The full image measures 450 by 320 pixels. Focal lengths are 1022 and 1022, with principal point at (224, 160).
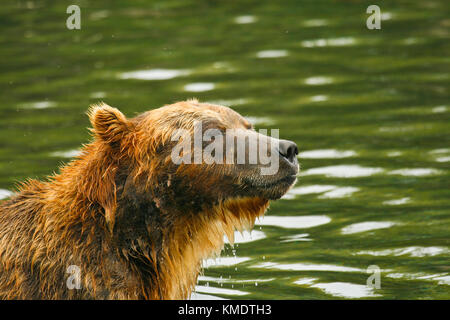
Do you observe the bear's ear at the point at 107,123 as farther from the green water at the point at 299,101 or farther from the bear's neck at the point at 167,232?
the green water at the point at 299,101

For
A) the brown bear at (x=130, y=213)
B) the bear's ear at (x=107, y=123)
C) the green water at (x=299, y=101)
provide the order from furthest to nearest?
the green water at (x=299, y=101) < the bear's ear at (x=107, y=123) < the brown bear at (x=130, y=213)

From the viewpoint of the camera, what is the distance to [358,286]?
9.88 metres

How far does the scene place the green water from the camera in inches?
419

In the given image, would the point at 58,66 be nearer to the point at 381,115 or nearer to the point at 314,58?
the point at 314,58

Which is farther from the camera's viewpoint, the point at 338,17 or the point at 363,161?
the point at 338,17

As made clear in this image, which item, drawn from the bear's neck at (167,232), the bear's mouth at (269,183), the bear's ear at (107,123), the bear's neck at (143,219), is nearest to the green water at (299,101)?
the bear's neck at (167,232)

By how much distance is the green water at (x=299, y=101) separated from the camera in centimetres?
1064

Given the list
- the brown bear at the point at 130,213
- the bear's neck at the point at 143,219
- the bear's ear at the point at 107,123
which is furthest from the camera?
the bear's ear at the point at 107,123

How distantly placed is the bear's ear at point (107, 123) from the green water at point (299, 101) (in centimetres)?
246

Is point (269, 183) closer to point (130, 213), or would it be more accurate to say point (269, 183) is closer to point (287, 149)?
point (287, 149)

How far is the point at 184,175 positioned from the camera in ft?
25.8

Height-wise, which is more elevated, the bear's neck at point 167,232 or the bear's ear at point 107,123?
the bear's ear at point 107,123
